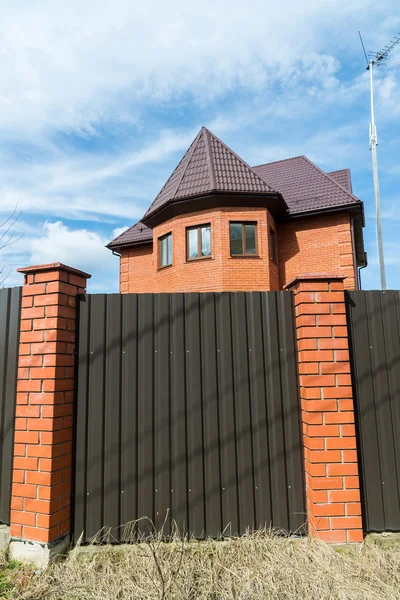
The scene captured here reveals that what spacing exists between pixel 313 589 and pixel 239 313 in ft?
6.45

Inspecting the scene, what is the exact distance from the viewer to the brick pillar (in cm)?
264

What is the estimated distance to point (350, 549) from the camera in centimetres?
259

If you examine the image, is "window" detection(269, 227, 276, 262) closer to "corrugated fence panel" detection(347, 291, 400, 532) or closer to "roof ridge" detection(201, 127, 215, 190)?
"roof ridge" detection(201, 127, 215, 190)

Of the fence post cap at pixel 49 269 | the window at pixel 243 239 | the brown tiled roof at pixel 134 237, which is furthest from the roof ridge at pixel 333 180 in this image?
the fence post cap at pixel 49 269

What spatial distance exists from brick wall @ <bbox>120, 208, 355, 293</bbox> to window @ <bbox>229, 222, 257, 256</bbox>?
0.18m

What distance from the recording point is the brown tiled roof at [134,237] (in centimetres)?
1285

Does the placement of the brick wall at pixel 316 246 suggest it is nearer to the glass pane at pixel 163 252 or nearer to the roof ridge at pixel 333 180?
the roof ridge at pixel 333 180

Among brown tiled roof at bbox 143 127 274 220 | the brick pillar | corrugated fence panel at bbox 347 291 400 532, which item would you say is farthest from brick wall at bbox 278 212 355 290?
the brick pillar

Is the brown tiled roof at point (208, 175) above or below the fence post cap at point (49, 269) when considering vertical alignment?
above

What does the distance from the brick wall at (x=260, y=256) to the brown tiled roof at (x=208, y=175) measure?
65 cm

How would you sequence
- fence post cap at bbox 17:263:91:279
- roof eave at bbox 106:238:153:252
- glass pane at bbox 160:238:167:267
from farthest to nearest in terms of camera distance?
roof eave at bbox 106:238:153:252, glass pane at bbox 160:238:167:267, fence post cap at bbox 17:263:91:279

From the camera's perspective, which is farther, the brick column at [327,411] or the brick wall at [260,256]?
the brick wall at [260,256]

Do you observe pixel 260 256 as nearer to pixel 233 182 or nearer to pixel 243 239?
pixel 243 239

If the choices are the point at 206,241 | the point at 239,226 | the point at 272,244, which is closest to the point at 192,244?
the point at 206,241
